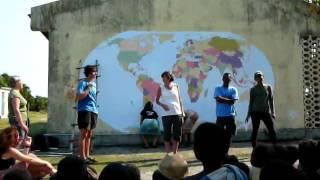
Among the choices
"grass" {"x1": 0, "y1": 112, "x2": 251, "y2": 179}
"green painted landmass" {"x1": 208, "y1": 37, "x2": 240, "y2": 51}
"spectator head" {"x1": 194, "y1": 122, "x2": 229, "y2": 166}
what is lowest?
"grass" {"x1": 0, "y1": 112, "x2": 251, "y2": 179}

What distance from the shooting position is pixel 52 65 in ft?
46.9

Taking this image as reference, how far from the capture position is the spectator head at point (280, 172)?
3.20 m

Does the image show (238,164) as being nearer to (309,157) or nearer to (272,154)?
(272,154)

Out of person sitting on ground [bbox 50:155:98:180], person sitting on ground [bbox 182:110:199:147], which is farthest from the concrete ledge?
person sitting on ground [bbox 50:155:98:180]

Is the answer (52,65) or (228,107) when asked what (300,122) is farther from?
(52,65)

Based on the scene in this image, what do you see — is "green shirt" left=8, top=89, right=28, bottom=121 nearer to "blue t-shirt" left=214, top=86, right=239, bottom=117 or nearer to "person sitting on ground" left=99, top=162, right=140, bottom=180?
"blue t-shirt" left=214, top=86, right=239, bottom=117

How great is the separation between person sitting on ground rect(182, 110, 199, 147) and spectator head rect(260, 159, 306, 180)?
10.5 m

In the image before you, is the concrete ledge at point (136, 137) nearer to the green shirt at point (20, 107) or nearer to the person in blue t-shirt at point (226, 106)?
the person in blue t-shirt at point (226, 106)

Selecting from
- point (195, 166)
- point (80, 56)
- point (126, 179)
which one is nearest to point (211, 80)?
point (80, 56)

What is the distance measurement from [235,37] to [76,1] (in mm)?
4568

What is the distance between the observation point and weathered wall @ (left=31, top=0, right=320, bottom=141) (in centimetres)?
1434

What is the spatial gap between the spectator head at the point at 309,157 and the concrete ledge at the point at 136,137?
9.82 m

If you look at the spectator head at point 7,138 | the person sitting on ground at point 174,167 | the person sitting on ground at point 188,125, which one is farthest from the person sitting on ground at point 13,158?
the person sitting on ground at point 188,125

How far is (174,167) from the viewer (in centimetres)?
385
